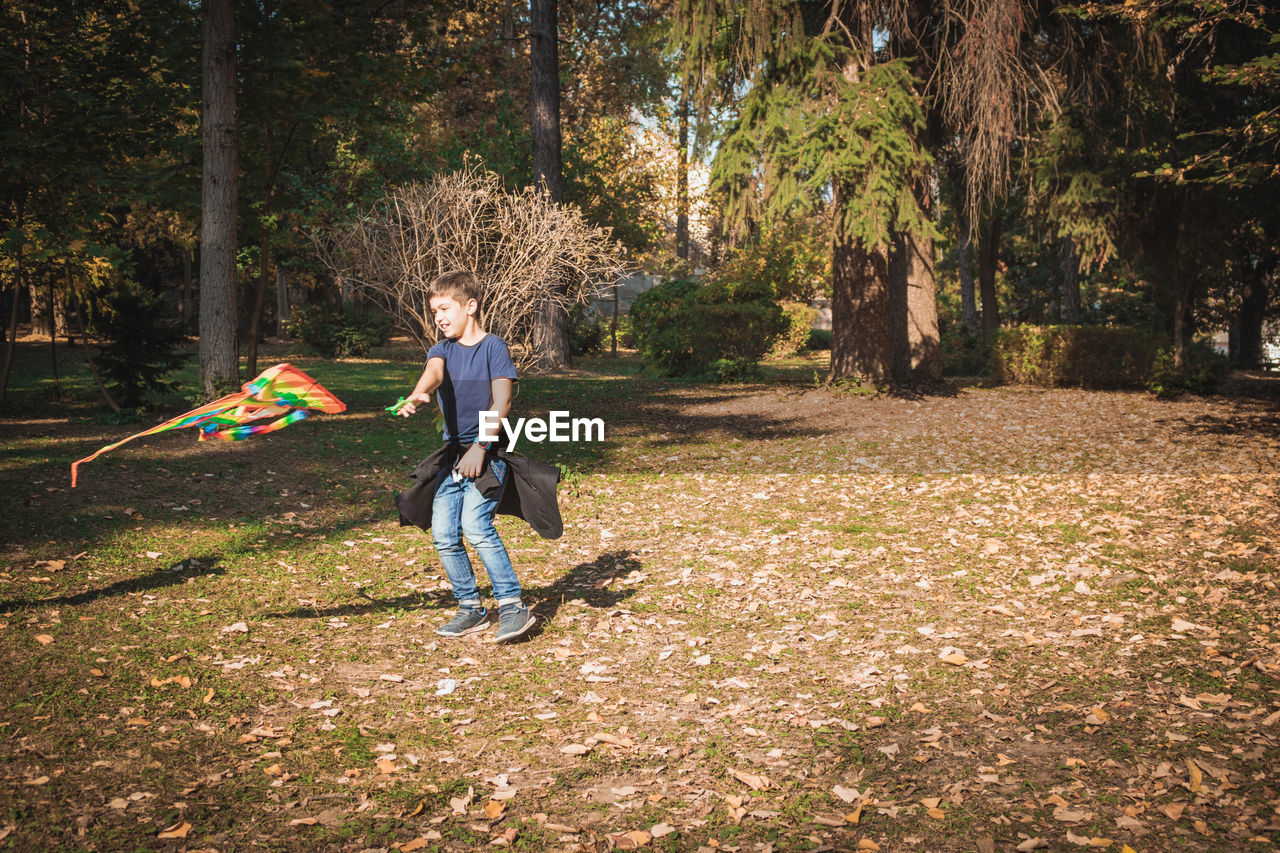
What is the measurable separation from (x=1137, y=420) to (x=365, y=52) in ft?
43.0

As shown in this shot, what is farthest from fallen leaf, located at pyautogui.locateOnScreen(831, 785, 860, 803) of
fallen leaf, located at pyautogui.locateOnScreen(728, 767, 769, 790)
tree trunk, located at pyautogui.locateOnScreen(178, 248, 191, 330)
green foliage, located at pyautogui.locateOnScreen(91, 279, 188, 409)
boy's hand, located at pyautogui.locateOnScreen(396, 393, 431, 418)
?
→ tree trunk, located at pyautogui.locateOnScreen(178, 248, 191, 330)

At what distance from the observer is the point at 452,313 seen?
15.7 ft

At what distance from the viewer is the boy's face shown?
4.77m

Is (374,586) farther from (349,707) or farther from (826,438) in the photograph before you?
(826,438)

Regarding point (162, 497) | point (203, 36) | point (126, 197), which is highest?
point (203, 36)

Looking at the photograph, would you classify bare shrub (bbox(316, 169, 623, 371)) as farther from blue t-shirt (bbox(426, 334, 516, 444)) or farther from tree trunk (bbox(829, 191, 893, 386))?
blue t-shirt (bbox(426, 334, 516, 444))

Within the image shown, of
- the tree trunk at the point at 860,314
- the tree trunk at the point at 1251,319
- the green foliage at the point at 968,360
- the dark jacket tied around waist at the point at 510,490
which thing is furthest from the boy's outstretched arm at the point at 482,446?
the tree trunk at the point at 1251,319

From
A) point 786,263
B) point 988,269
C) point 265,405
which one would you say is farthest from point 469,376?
point 786,263

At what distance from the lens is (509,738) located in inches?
162

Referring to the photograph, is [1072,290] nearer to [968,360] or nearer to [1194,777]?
[968,360]

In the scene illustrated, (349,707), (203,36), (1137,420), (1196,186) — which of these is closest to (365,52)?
(203,36)

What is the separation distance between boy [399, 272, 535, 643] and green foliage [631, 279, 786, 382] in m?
15.1

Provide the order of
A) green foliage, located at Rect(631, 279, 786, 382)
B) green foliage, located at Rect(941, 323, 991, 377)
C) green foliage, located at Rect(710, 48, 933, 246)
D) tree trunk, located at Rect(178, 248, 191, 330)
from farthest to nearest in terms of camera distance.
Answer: tree trunk, located at Rect(178, 248, 191, 330), green foliage, located at Rect(941, 323, 991, 377), green foliage, located at Rect(631, 279, 786, 382), green foliage, located at Rect(710, 48, 933, 246)

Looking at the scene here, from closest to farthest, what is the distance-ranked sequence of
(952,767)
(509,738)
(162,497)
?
(952,767) → (509,738) → (162,497)
